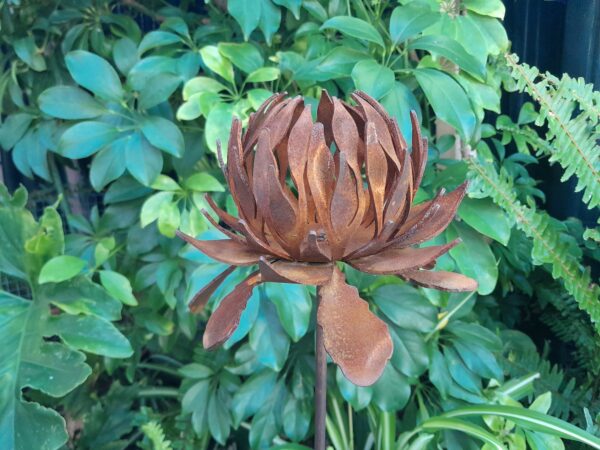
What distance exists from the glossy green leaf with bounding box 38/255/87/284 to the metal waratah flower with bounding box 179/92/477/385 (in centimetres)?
51

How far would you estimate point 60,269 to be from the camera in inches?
37.7

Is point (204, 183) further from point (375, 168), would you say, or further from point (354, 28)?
point (375, 168)

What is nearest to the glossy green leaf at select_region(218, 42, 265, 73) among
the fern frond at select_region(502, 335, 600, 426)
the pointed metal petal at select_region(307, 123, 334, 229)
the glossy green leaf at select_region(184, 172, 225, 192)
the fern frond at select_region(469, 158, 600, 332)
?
the glossy green leaf at select_region(184, 172, 225, 192)

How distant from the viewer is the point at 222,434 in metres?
1.15

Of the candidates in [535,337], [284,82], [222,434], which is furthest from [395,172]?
[535,337]

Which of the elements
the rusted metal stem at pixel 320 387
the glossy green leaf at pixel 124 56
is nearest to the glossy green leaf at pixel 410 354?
the rusted metal stem at pixel 320 387

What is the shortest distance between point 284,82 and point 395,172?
26.5 inches

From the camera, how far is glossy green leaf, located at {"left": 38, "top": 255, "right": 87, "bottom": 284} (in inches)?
37.0

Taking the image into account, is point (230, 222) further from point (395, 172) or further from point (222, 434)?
point (222, 434)

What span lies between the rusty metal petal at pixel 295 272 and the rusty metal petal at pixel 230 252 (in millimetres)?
29

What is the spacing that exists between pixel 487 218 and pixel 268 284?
417 mm

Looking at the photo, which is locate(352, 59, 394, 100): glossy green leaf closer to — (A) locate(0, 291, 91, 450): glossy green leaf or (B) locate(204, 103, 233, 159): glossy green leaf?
(B) locate(204, 103, 233, 159): glossy green leaf

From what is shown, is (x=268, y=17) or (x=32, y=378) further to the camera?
(x=268, y=17)

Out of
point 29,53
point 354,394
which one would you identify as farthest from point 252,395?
point 29,53
